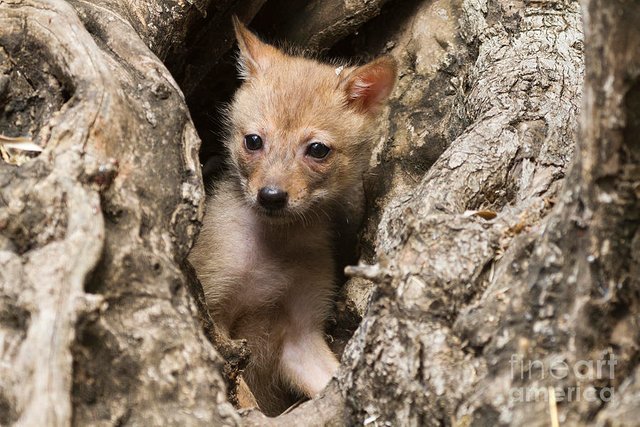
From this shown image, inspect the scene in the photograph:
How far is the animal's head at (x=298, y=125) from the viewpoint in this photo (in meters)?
3.97

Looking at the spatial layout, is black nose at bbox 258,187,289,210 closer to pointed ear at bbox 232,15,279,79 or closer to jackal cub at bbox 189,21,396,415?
jackal cub at bbox 189,21,396,415

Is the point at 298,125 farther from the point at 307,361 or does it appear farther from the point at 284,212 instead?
the point at 307,361

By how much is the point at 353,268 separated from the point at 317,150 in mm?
1913

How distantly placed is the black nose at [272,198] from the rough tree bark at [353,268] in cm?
75

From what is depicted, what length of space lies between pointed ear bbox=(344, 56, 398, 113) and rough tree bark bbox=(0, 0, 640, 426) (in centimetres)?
92

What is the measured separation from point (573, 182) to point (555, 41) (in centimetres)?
194

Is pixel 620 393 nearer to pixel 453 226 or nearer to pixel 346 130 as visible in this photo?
pixel 453 226

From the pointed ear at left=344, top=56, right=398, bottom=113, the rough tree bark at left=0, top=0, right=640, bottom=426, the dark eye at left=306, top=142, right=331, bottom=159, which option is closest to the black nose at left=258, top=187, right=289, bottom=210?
the dark eye at left=306, top=142, right=331, bottom=159

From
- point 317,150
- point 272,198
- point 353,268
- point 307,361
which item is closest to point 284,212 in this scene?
point 272,198

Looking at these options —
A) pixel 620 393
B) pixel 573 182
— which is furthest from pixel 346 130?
pixel 620 393

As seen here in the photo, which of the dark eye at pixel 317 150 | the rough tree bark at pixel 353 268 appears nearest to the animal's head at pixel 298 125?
the dark eye at pixel 317 150

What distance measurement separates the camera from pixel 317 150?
4172mm

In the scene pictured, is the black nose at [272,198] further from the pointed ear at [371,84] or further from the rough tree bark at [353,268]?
the pointed ear at [371,84]

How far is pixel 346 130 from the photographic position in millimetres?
4359
